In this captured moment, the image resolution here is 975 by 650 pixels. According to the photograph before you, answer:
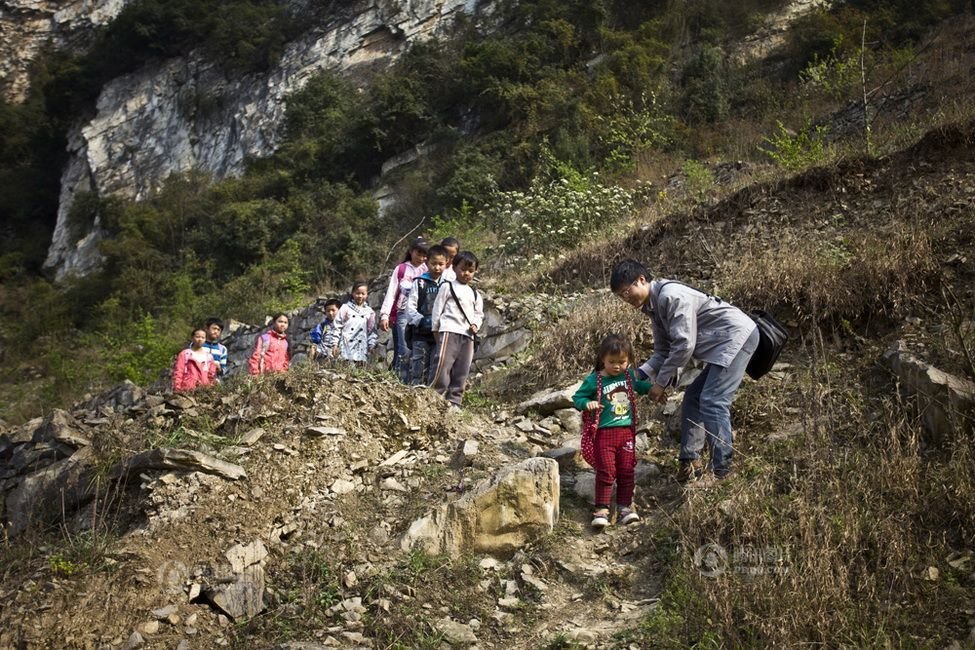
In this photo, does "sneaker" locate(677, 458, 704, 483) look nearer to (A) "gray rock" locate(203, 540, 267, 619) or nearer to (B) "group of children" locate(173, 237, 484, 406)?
(B) "group of children" locate(173, 237, 484, 406)

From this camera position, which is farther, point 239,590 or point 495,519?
point 495,519

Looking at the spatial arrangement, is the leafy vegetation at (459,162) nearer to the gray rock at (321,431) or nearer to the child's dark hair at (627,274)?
the child's dark hair at (627,274)

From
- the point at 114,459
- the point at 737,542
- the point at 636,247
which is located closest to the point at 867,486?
the point at 737,542

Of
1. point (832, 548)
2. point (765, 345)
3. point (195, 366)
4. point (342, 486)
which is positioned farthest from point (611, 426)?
point (195, 366)

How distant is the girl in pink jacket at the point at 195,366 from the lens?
7.02 m

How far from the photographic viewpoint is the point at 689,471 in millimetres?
4352

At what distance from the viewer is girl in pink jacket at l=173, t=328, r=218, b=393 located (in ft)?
23.0

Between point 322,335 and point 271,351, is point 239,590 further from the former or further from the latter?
point 322,335

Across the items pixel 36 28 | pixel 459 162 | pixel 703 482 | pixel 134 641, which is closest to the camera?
pixel 134 641

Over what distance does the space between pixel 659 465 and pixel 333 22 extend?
26.4 m

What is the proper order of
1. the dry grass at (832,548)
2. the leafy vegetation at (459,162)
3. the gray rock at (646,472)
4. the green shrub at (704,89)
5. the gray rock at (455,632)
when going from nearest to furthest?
the dry grass at (832,548)
the gray rock at (455,632)
the gray rock at (646,472)
the leafy vegetation at (459,162)
the green shrub at (704,89)

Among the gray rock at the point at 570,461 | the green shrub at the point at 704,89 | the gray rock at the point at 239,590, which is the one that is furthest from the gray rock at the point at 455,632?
the green shrub at the point at 704,89

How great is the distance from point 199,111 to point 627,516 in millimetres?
27781

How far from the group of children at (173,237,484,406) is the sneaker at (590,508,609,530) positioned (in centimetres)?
199
